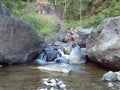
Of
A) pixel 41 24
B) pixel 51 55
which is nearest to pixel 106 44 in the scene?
pixel 51 55

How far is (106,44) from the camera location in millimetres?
8586

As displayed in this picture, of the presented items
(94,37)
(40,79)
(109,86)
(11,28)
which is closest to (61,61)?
(94,37)

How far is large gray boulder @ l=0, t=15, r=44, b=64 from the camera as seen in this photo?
9.09 meters

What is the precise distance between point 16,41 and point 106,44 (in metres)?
Answer: 2.89

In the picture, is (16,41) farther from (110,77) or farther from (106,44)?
(110,77)

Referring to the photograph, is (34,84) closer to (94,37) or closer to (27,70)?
(27,70)


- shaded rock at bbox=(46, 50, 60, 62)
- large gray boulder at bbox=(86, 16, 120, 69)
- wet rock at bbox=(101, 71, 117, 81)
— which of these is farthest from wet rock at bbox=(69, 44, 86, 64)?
wet rock at bbox=(101, 71, 117, 81)

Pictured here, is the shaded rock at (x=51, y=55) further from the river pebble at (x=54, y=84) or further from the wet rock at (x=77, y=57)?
the river pebble at (x=54, y=84)

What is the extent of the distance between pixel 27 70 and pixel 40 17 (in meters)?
8.57

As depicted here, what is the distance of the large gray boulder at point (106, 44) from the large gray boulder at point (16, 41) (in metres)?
1.92

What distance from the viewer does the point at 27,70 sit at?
8.45 meters

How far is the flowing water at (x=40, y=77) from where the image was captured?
675 centimetres

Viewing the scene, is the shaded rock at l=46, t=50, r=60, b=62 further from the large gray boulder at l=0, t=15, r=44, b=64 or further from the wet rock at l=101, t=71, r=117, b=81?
the wet rock at l=101, t=71, r=117, b=81

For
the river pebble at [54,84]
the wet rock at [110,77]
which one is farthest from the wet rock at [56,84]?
the wet rock at [110,77]
